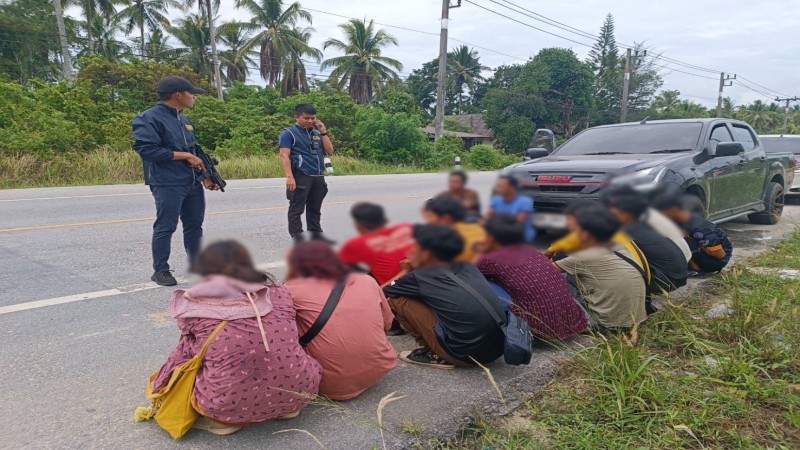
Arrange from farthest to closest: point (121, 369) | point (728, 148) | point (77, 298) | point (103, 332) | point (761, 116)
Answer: point (761, 116) < point (77, 298) < point (103, 332) < point (121, 369) < point (728, 148)

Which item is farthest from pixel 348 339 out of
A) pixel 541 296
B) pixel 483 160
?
pixel 483 160

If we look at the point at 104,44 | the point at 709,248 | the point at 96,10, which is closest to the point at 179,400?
the point at 709,248


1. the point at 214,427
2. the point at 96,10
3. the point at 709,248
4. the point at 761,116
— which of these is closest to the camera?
the point at 214,427

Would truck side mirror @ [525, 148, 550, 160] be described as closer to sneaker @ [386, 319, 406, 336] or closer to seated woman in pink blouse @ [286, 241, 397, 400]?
seated woman in pink blouse @ [286, 241, 397, 400]

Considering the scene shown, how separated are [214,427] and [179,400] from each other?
0.17 meters

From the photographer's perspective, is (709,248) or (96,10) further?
(96,10)

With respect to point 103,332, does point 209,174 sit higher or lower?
higher

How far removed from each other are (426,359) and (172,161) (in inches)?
73.6

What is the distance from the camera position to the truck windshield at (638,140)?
115cm

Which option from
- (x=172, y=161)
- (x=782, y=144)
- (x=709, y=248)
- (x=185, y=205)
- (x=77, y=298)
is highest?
(x=782, y=144)

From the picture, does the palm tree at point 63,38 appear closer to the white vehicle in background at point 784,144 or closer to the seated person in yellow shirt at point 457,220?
the white vehicle in background at point 784,144

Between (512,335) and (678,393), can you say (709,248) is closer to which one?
(678,393)

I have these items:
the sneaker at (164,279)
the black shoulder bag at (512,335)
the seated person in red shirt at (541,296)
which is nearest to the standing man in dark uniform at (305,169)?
the black shoulder bag at (512,335)

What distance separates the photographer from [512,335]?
237cm
